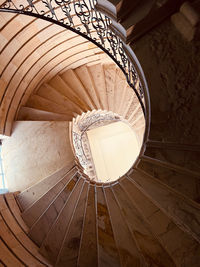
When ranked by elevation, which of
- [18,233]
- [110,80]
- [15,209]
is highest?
[110,80]

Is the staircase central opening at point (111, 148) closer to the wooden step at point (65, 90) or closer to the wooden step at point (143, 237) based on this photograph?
the wooden step at point (65, 90)

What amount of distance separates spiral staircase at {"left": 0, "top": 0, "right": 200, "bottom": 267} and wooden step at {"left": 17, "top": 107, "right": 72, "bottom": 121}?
0.03m

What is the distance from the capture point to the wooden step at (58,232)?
3.77m

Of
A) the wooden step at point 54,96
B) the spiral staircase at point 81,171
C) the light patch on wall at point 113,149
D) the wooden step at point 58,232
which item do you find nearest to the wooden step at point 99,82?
the spiral staircase at point 81,171

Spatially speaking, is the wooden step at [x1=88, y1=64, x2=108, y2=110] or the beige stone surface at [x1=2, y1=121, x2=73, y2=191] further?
the wooden step at [x1=88, y1=64, x2=108, y2=110]

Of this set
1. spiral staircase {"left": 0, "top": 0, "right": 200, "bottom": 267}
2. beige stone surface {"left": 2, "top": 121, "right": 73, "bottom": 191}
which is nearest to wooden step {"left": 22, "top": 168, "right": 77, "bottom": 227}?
spiral staircase {"left": 0, "top": 0, "right": 200, "bottom": 267}

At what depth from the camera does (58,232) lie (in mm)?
3852

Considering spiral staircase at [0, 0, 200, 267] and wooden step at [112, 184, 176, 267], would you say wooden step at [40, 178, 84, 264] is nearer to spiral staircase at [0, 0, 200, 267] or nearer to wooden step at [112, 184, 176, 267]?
spiral staircase at [0, 0, 200, 267]

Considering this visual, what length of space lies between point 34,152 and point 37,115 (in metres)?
0.94

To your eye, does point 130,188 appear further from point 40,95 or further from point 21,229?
point 40,95

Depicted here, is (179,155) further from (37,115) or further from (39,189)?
(37,115)

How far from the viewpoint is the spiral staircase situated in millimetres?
2439

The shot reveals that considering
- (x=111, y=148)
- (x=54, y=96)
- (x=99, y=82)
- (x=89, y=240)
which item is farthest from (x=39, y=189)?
(x=111, y=148)

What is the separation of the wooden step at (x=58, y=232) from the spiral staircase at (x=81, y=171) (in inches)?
0.7
